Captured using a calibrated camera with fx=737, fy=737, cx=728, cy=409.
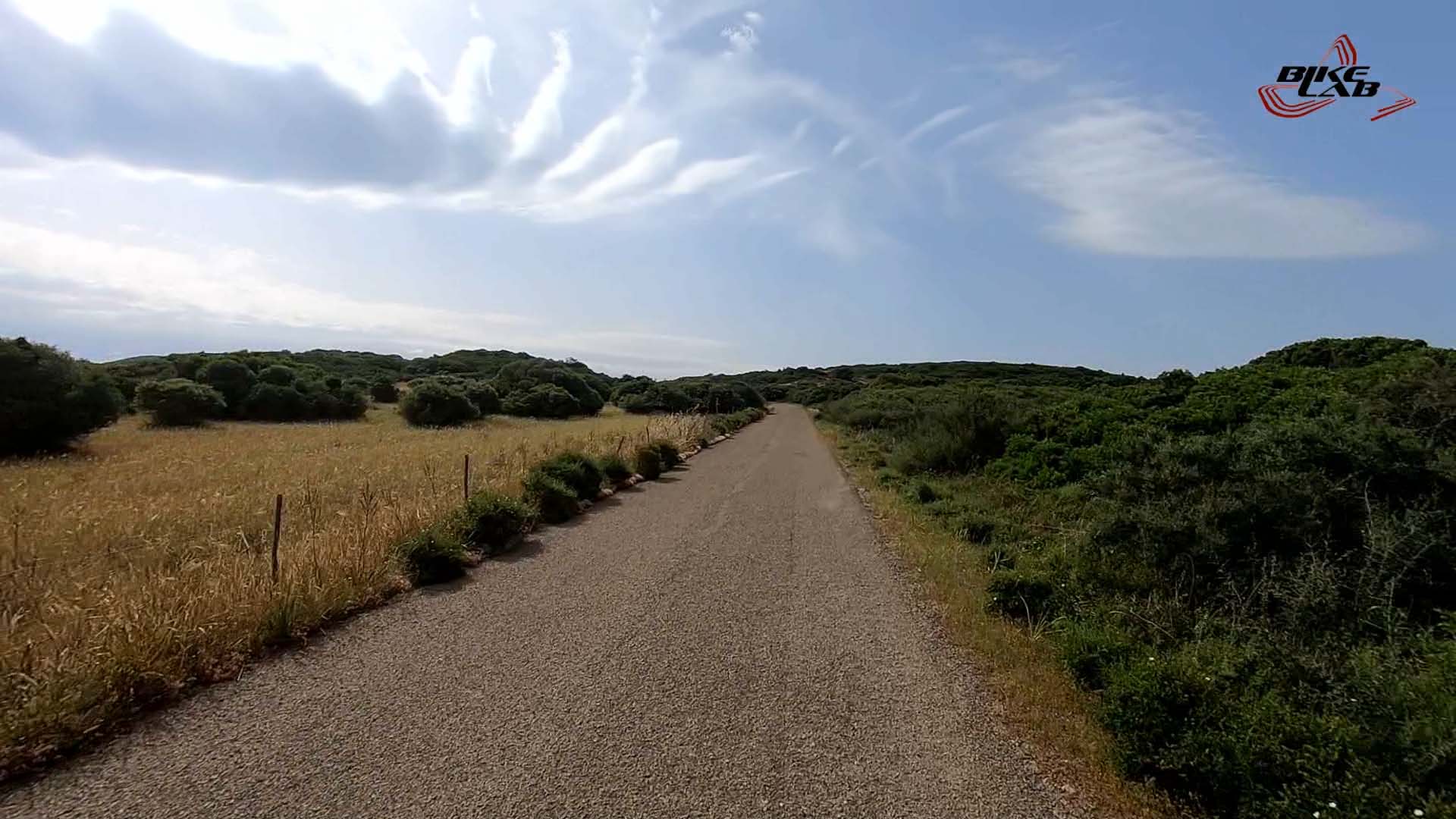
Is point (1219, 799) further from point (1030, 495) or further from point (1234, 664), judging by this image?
point (1030, 495)

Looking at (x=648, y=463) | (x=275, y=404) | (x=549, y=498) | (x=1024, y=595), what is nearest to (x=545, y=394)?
(x=275, y=404)

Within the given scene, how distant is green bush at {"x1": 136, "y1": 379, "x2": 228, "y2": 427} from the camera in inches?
1280

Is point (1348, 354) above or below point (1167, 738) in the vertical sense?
above

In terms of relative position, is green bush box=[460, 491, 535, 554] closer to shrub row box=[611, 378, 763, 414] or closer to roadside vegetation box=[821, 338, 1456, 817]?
roadside vegetation box=[821, 338, 1456, 817]

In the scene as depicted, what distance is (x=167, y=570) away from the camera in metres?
6.54

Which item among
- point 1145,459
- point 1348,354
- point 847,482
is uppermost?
point 1348,354

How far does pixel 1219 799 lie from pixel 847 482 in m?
14.8

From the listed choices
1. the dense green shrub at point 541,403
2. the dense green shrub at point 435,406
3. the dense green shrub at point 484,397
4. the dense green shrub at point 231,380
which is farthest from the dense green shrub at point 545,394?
the dense green shrub at point 231,380

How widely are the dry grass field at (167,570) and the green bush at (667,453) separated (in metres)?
4.48

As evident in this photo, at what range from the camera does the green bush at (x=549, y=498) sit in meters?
11.4

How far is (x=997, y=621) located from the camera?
6543 millimetres

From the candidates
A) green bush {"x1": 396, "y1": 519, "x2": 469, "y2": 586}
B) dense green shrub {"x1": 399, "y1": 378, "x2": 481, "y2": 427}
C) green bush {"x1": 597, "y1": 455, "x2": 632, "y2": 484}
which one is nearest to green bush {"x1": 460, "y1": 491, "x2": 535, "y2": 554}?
green bush {"x1": 396, "y1": 519, "x2": 469, "y2": 586}

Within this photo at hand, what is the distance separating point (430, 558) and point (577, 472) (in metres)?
5.89

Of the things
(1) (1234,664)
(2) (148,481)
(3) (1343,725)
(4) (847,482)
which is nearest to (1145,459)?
(1) (1234,664)
